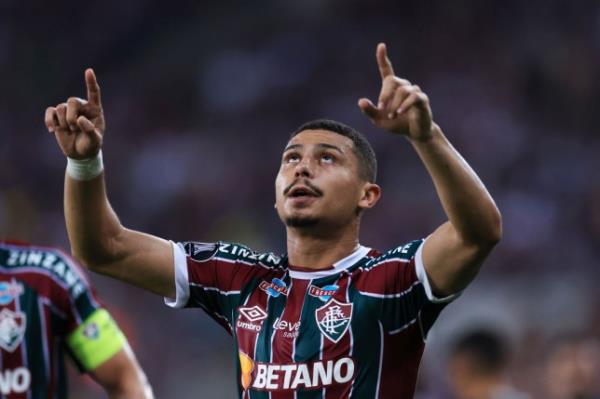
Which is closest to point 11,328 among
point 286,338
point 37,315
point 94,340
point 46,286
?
point 37,315

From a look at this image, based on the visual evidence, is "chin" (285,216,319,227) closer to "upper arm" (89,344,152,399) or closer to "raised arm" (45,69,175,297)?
"raised arm" (45,69,175,297)

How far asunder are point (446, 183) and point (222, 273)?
3.74 ft

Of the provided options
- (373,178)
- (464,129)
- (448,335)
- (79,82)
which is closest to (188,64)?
(79,82)

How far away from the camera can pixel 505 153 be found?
12789mm

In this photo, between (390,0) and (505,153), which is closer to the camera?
(505,153)

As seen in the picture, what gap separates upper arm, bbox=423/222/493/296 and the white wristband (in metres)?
1.31

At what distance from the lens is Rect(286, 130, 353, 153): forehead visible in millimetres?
4859

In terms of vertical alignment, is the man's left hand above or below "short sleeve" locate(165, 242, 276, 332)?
above

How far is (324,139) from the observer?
487cm

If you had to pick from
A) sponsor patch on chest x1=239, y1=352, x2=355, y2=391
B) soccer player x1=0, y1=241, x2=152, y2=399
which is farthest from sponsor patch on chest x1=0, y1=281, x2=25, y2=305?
sponsor patch on chest x1=239, y1=352, x2=355, y2=391

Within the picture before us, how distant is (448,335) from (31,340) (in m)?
6.11

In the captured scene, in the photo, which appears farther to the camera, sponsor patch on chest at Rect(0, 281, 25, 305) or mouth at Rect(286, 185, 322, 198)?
mouth at Rect(286, 185, 322, 198)

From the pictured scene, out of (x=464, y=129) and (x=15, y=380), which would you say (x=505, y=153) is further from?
(x=15, y=380)

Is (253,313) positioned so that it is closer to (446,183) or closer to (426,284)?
(426,284)
